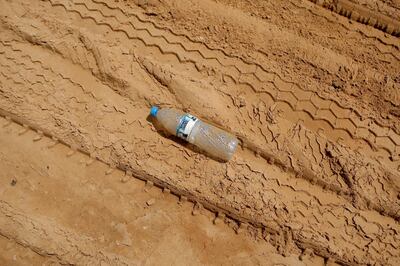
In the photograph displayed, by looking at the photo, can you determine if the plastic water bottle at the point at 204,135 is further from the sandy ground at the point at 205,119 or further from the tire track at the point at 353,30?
the tire track at the point at 353,30

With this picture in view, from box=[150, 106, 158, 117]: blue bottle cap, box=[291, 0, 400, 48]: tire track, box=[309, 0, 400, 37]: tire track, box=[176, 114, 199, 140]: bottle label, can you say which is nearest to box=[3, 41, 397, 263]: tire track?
box=[176, 114, 199, 140]: bottle label

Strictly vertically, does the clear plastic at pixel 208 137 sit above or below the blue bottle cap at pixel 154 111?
below

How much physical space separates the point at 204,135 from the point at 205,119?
0.52ft

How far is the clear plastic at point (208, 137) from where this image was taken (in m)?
2.77

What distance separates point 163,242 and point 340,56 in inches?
82.9

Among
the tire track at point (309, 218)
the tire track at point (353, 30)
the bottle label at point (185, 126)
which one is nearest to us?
the tire track at point (309, 218)

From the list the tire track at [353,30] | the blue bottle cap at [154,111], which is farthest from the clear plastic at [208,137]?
the tire track at [353,30]

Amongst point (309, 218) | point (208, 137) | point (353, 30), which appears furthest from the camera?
point (353, 30)

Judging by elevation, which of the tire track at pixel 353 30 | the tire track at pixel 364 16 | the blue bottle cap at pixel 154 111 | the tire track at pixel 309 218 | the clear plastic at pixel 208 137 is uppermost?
the tire track at pixel 364 16

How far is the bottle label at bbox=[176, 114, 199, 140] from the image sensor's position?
272 cm

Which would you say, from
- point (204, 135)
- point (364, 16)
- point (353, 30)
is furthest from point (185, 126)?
point (364, 16)

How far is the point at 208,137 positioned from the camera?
110 inches

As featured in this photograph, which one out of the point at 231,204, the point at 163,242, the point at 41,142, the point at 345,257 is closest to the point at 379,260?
the point at 345,257

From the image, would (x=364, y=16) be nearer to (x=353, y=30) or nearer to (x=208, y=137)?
(x=353, y=30)
